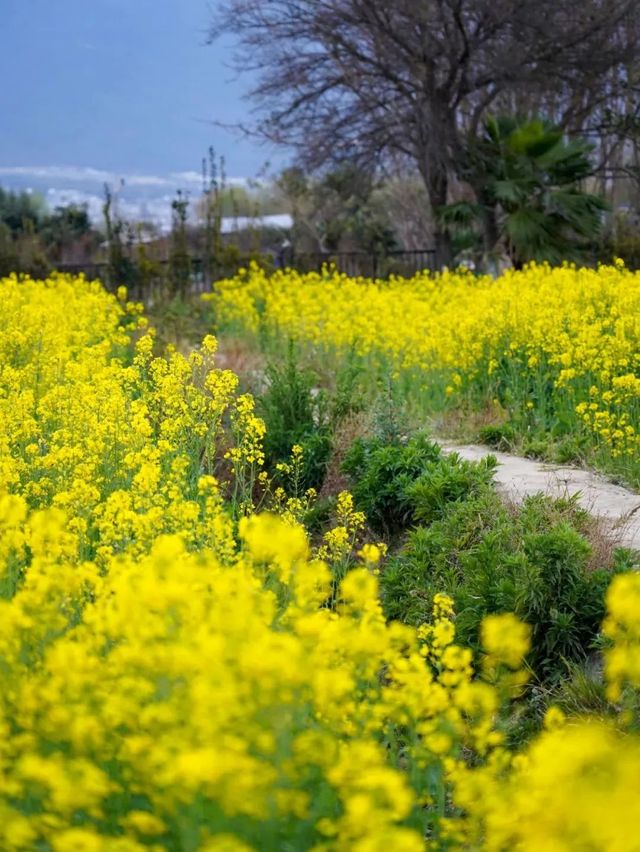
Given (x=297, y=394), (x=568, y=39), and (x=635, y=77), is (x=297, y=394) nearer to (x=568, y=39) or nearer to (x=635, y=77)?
(x=568, y=39)

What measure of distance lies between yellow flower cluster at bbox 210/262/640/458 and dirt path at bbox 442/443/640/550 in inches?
13.6

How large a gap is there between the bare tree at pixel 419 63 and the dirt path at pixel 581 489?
13.7 m

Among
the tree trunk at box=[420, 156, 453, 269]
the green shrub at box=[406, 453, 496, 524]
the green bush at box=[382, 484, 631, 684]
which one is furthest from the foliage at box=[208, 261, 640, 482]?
the tree trunk at box=[420, 156, 453, 269]

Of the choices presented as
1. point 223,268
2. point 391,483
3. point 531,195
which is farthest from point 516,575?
point 531,195

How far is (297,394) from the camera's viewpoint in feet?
24.6

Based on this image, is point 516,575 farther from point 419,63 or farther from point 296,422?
point 419,63

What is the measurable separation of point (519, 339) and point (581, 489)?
2.91 m

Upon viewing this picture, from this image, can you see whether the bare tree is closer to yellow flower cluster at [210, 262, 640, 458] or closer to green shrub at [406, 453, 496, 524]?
yellow flower cluster at [210, 262, 640, 458]

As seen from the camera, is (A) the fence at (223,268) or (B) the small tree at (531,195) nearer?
(A) the fence at (223,268)

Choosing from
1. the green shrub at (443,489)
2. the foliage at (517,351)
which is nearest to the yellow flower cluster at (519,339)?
the foliage at (517,351)

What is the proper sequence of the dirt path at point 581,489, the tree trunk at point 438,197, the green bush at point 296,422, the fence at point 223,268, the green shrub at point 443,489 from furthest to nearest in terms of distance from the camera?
the tree trunk at point 438,197 < the fence at point 223,268 < the green bush at point 296,422 < the green shrub at point 443,489 < the dirt path at point 581,489

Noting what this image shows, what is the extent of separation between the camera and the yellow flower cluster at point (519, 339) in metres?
7.12

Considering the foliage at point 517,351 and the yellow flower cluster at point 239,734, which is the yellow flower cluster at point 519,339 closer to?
the foliage at point 517,351

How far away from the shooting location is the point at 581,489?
5773 mm
